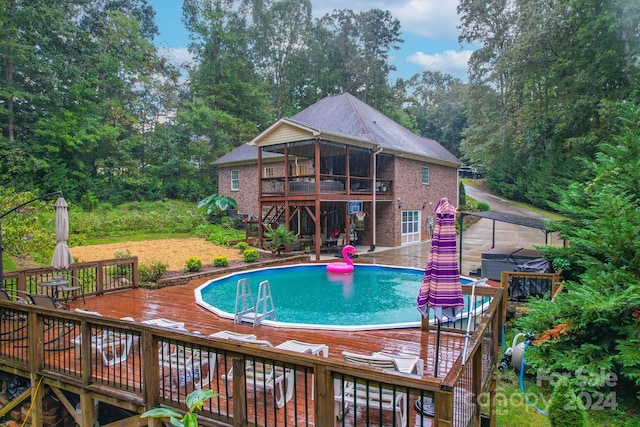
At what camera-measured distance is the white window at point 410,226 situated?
20734mm

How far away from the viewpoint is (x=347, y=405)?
4.01m

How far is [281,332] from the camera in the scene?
6.94 metres

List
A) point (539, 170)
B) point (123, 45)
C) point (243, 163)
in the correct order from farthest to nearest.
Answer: point (123, 45)
point (539, 170)
point (243, 163)

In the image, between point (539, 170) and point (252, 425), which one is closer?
point (252, 425)

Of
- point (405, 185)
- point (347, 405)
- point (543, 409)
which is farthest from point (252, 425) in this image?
point (405, 185)

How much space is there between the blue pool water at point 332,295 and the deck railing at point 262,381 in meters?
2.99

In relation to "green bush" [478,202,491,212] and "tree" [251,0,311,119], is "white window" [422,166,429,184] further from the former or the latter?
"tree" [251,0,311,119]

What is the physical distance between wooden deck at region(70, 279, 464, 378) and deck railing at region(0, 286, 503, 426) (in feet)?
3.33

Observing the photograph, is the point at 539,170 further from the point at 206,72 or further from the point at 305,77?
the point at 206,72

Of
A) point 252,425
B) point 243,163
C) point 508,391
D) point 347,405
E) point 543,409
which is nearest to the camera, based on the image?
point 252,425

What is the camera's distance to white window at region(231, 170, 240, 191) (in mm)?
24586

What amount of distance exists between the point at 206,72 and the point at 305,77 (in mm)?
10599

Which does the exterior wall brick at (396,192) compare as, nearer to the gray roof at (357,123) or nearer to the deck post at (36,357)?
the gray roof at (357,123)

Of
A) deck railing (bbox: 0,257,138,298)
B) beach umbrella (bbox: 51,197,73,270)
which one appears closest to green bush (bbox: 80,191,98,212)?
deck railing (bbox: 0,257,138,298)
